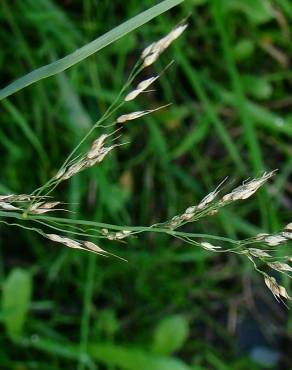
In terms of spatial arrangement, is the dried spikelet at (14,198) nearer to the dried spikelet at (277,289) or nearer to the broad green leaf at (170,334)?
the dried spikelet at (277,289)

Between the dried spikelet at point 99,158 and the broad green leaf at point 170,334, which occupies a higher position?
the dried spikelet at point 99,158

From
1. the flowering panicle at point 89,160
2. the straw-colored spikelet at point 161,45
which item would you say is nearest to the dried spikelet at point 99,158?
the flowering panicle at point 89,160

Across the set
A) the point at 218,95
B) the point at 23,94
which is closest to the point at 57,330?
the point at 23,94

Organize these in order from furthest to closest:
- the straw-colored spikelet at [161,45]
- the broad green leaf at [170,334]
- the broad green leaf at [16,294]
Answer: the broad green leaf at [170,334]
the broad green leaf at [16,294]
the straw-colored spikelet at [161,45]

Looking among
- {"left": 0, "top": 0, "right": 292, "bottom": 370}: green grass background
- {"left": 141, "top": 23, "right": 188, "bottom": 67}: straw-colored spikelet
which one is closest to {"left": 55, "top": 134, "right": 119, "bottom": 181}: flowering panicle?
{"left": 141, "top": 23, "right": 188, "bottom": 67}: straw-colored spikelet

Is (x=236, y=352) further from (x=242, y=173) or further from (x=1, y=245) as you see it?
(x=1, y=245)

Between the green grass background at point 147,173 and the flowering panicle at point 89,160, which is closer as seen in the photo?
the flowering panicle at point 89,160

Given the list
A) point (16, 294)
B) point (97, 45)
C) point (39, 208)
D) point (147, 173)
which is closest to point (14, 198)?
point (39, 208)
